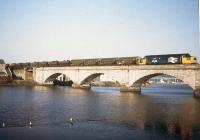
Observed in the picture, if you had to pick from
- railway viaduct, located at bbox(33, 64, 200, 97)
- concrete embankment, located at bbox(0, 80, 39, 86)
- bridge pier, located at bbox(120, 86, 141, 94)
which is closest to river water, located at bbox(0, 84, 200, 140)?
railway viaduct, located at bbox(33, 64, 200, 97)

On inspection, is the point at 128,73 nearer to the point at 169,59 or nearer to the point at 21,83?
the point at 169,59

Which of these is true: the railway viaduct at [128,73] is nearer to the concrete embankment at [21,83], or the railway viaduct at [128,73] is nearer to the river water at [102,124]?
the concrete embankment at [21,83]

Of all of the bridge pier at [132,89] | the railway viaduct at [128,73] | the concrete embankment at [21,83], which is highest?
the railway viaduct at [128,73]

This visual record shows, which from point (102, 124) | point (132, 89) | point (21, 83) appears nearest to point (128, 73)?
point (132, 89)

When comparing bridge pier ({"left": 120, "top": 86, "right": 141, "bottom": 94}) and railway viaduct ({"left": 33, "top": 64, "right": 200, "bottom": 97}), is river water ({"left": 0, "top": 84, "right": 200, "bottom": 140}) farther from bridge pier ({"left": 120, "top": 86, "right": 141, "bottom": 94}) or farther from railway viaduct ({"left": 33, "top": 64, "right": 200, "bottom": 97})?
bridge pier ({"left": 120, "top": 86, "right": 141, "bottom": 94})

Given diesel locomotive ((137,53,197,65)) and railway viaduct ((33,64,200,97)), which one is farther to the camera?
diesel locomotive ((137,53,197,65))

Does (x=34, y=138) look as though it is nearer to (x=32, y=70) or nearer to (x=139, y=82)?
(x=139, y=82)

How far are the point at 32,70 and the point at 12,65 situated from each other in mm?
15297

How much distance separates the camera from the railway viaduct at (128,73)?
50250 mm

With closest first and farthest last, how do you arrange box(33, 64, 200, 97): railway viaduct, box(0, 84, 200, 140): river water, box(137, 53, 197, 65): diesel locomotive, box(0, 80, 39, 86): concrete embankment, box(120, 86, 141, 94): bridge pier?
box(0, 84, 200, 140): river water
box(33, 64, 200, 97): railway viaduct
box(137, 53, 197, 65): diesel locomotive
box(120, 86, 141, 94): bridge pier
box(0, 80, 39, 86): concrete embankment

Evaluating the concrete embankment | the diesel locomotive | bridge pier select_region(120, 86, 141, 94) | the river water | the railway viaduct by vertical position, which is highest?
the diesel locomotive

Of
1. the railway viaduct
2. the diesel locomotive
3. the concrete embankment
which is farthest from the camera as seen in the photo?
the concrete embankment

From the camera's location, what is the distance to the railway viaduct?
5025 centimetres

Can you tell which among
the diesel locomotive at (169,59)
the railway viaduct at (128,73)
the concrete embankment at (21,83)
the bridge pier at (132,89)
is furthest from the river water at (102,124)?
the concrete embankment at (21,83)
